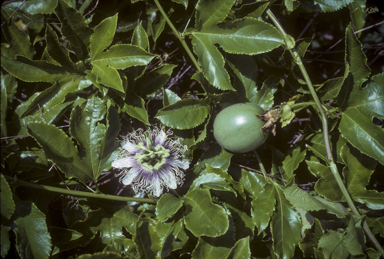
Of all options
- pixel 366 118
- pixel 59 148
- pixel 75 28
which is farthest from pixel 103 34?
pixel 366 118

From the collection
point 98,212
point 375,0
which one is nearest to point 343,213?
point 98,212

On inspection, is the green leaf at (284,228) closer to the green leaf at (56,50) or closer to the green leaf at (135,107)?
the green leaf at (135,107)

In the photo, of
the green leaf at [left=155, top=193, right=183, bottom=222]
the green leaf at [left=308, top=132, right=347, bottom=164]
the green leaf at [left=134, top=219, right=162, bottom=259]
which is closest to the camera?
the green leaf at [left=134, top=219, right=162, bottom=259]

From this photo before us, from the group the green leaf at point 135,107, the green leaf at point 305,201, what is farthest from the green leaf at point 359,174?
the green leaf at point 135,107

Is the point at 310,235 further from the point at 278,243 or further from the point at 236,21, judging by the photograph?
the point at 236,21

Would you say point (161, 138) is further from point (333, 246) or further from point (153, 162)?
point (333, 246)

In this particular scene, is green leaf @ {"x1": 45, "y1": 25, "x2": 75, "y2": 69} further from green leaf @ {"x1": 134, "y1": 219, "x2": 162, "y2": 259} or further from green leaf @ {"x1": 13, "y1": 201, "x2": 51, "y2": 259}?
green leaf @ {"x1": 134, "y1": 219, "x2": 162, "y2": 259}

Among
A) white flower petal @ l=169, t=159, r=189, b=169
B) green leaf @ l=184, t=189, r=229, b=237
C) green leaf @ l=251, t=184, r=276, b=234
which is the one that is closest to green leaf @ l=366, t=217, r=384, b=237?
green leaf @ l=251, t=184, r=276, b=234
